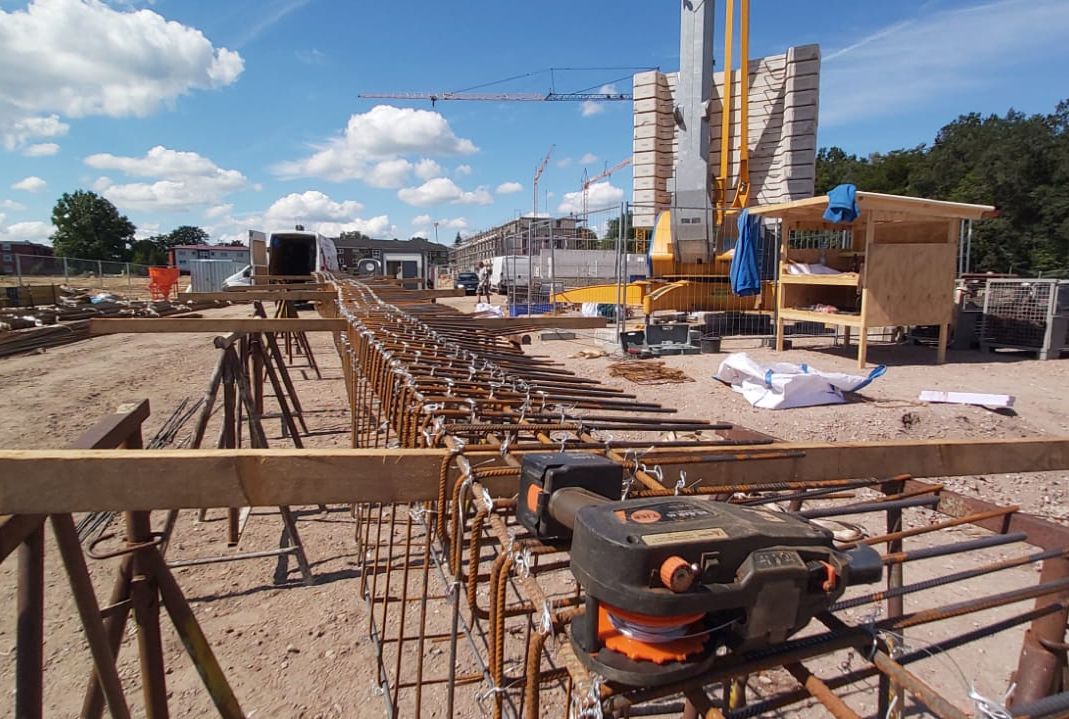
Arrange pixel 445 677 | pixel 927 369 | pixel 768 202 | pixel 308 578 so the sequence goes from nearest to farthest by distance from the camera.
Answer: pixel 445 677 < pixel 308 578 < pixel 927 369 < pixel 768 202

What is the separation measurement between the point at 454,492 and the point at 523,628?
2027 millimetres

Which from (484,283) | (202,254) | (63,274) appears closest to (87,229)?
(202,254)

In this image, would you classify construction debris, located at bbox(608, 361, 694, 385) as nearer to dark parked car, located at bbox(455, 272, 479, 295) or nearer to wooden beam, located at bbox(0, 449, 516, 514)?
wooden beam, located at bbox(0, 449, 516, 514)

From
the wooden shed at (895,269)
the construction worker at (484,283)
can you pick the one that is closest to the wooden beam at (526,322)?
the wooden shed at (895,269)

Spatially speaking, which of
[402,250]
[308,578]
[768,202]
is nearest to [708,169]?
[768,202]

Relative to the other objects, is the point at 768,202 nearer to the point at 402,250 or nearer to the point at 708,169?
the point at 708,169

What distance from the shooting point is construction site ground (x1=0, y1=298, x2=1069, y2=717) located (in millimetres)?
2830

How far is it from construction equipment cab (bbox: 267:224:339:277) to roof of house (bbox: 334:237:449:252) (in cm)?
5017

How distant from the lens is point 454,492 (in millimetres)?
1429

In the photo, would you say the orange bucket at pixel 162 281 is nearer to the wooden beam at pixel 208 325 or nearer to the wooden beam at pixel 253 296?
the wooden beam at pixel 253 296

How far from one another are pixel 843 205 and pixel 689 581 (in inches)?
363

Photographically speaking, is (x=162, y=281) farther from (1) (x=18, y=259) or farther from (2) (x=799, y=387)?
(2) (x=799, y=387)

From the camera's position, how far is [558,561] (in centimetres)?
205

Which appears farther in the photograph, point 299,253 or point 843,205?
point 299,253
